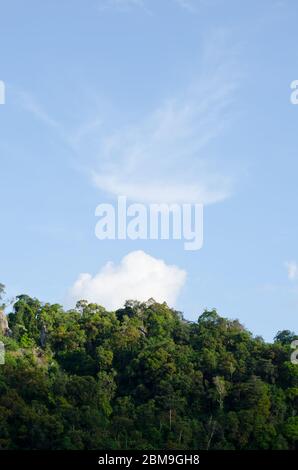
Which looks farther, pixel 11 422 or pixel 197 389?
pixel 197 389

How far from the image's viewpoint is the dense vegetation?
42.2 m

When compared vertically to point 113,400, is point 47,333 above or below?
above

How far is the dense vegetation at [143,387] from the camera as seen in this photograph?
42.2 metres

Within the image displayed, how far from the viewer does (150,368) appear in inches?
1905

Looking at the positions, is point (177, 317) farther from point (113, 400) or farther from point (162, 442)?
point (162, 442)

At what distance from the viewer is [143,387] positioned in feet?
155

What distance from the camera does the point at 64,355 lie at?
54.8m

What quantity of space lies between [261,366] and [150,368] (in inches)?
277
